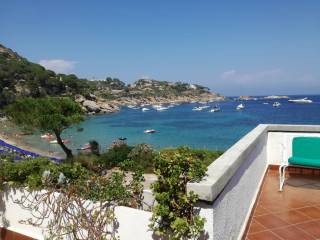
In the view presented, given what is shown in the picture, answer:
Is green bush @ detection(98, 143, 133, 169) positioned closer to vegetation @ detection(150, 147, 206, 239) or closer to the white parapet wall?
the white parapet wall

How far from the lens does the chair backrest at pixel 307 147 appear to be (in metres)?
4.42

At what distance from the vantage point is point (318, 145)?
174 inches

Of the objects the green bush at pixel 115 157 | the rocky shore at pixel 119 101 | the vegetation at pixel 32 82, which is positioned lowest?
the green bush at pixel 115 157

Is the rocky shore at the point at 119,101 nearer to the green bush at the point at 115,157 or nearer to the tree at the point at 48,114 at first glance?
the tree at the point at 48,114

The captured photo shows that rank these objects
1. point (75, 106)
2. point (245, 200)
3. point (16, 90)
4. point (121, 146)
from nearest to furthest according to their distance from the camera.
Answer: point (245, 200) → point (121, 146) → point (75, 106) → point (16, 90)

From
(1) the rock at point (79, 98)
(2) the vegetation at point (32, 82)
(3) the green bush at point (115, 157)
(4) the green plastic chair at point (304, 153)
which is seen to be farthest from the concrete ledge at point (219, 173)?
(1) the rock at point (79, 98)

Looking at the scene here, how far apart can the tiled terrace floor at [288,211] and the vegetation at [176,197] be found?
109 cm

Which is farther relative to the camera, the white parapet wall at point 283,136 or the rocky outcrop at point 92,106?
the rocky outcrop at point 92,106

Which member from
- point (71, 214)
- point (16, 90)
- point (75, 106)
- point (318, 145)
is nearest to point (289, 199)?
point (318, 145)

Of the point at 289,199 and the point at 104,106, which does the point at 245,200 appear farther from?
the point at 104,106

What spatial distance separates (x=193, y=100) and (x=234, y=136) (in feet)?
374

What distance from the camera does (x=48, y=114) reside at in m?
20.1

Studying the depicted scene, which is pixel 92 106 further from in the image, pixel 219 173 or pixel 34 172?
pixel 219 173

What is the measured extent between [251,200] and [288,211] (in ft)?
1.36
